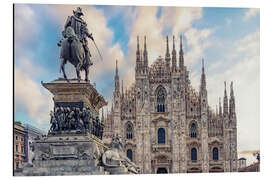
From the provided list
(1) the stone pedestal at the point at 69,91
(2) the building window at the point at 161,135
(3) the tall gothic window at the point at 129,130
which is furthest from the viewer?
(2) the building window at the point at 161,135

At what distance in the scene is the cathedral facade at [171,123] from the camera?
4297 centimetres

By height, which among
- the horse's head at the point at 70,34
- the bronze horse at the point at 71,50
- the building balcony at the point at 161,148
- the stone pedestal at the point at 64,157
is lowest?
the building balcony at the point at 161,148

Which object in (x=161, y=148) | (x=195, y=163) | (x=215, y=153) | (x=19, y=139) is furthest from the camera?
(x=215, y=153)

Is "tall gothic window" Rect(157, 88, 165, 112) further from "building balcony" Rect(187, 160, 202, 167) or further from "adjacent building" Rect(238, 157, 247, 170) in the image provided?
"adjacent building" Rect(238, 157, 247, 170)

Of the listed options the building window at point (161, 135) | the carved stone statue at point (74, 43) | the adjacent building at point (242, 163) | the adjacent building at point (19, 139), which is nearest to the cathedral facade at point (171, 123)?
the building window at point (161, 135)

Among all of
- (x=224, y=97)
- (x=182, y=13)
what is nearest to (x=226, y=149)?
(x=224, y=97)

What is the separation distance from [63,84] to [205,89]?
112 feet

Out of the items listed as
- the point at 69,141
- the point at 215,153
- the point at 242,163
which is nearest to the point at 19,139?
the point at 242,163

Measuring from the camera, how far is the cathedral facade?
4297 centimetres

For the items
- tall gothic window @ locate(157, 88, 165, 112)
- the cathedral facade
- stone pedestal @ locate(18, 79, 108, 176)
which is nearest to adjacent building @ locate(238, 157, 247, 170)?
the cathedral facade

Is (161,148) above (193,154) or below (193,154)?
above

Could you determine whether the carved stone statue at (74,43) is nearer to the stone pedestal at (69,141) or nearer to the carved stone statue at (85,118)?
the stone pedestal at (69,141)

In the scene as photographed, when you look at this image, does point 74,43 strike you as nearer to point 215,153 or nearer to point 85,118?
point 85,118

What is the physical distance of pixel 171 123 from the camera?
4359 centimetres
